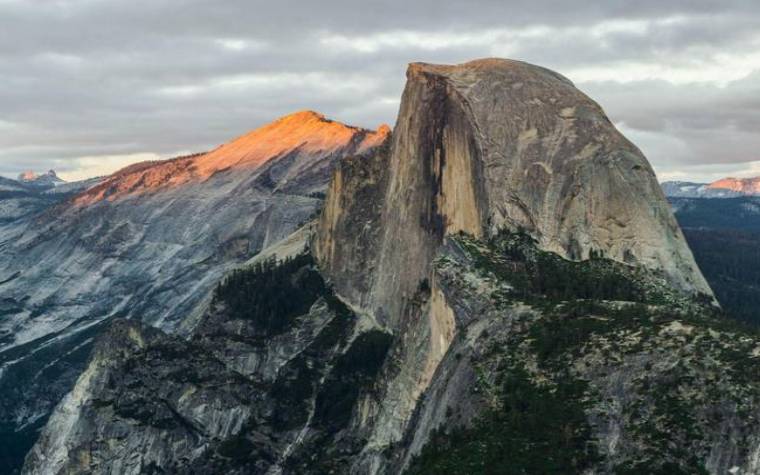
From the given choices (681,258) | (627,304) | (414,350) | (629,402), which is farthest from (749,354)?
(414,350)

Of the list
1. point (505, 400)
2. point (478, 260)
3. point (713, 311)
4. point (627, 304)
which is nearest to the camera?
point (505, 400)

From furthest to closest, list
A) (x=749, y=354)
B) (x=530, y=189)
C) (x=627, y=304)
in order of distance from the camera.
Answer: (x=530, y=189) < (x=627, y=304) < (x=749, y=354)

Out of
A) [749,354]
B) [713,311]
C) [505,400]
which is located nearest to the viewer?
[749,354]

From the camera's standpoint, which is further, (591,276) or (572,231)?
(572,231)

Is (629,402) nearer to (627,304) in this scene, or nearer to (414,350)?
(627,304)

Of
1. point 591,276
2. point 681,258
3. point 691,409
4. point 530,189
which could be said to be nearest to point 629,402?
point 691,409

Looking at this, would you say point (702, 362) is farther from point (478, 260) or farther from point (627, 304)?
point (478, 260)

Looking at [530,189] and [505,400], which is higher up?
[530,189]

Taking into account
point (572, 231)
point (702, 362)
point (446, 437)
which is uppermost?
point (572, 231)

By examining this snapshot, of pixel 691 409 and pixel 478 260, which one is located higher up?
pixel 478 260
